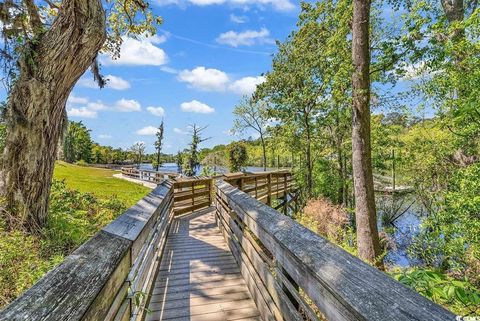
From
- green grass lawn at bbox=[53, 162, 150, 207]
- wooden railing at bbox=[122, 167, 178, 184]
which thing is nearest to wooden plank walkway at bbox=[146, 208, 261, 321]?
green grass lawn at bbox=[53, 162, 150, 207]

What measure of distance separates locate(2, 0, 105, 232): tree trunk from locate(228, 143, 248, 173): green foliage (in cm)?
2078

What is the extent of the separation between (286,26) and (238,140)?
11649 millimetres

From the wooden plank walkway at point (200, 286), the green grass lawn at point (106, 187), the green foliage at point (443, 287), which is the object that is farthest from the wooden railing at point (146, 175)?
the green foliage at point (443, 287)

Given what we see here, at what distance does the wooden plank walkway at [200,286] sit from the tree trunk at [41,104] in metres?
2.47

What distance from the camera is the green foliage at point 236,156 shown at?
84.7 ft

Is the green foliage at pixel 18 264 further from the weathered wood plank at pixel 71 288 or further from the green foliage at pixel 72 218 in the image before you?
the weathered wood plank at pixel 71 288

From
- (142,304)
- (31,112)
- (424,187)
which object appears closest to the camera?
(142,304)

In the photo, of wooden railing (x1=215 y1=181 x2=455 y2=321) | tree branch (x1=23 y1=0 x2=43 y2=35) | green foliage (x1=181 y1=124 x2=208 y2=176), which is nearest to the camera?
wooden railing (x1=215 y1=181 x2=455 y2=321)

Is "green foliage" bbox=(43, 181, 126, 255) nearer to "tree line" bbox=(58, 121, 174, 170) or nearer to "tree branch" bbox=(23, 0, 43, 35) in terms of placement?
"tree branch" bbox=(23, 0, 43, 35)

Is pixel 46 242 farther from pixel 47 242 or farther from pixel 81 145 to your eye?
pixel 81 145

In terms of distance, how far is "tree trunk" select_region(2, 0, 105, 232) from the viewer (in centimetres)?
464

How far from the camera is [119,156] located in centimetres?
8212

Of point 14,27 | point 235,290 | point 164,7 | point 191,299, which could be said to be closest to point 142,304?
point 191,299

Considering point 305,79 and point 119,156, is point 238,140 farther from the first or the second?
point 119,156
